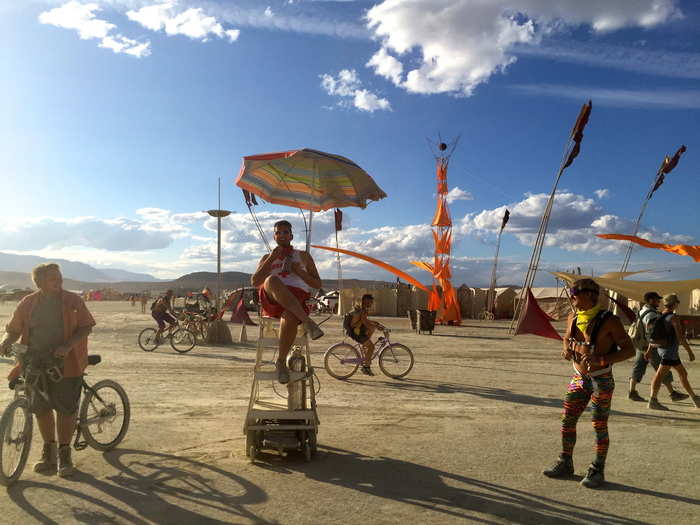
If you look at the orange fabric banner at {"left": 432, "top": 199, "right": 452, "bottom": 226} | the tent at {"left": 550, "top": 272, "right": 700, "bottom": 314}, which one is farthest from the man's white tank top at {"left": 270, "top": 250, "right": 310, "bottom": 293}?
the orange fabric banner at {"left": 432, "top": 199, "right": 452, "bottom": 226}

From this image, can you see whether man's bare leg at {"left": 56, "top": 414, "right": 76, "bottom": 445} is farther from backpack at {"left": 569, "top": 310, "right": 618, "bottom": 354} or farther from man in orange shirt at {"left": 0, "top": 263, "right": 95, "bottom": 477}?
backpack at {"left": 569, "top": 310, "right": 618, "bottom": 354}

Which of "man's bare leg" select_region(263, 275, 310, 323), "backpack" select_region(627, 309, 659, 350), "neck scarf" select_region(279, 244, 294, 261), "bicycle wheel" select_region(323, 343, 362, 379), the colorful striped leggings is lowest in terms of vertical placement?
"bicycle wheel" select_region(323, 343, 362, 379)

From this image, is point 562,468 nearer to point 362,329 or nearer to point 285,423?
point 285,423

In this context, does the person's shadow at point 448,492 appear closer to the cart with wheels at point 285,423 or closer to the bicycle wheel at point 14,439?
the cart with wheels at point 285,423

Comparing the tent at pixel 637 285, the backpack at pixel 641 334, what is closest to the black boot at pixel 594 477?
the backpack at pixel 641 334

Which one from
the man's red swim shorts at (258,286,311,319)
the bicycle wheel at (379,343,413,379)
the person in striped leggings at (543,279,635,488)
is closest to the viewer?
the person in striped leggings at (543,279,635,488)

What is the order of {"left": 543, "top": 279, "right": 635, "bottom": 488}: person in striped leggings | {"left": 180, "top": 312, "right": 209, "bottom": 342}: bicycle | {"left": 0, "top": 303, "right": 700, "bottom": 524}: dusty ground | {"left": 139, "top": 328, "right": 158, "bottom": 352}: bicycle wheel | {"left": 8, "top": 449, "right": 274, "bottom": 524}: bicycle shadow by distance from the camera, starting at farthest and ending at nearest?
{"left": 180, "top": 312, "right": 209, "bottom": 342}: bicycle, {"left": 139, "top": 328, "right": 158, "bottom": 352}: bicycle wheel, {"left": 543, "top": 279, "right": 635, "bottom": 488}: person in striped leggings, {"left": 0, "top": 303, "right": 700, "bottom": 524}: dusty ground, {"left": 8, "top": 449, "right": 274, "bottom": 524}: bicycle shadow

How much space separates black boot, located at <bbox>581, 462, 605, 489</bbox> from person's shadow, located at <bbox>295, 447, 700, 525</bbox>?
9cm

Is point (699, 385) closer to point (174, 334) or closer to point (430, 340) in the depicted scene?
point (430, 340)

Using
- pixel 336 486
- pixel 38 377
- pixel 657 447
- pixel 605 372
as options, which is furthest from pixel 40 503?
pixel 657 447

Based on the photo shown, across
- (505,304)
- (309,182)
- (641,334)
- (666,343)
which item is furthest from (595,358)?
(505,304)

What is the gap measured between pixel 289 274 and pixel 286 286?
13 centimetres

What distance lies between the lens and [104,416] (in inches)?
203

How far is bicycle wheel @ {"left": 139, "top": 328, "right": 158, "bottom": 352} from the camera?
46.8 ft
